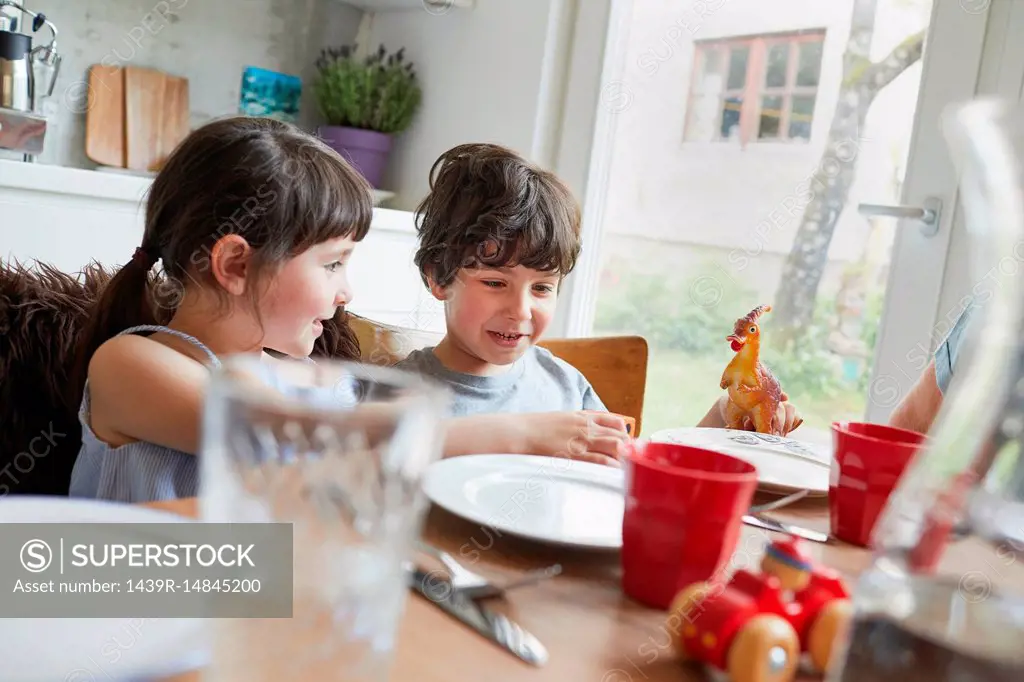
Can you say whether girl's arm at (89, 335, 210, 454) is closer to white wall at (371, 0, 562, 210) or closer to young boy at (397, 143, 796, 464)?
young boy at (397, 143, 796, 464)

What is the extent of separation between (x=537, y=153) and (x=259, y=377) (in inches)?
92.0

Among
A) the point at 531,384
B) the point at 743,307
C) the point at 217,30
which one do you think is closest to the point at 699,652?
the point at 531,384

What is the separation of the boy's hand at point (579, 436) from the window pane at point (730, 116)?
1663 millimetres

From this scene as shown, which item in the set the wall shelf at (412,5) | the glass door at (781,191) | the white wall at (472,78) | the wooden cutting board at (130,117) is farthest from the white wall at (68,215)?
the glass door at (781,191)

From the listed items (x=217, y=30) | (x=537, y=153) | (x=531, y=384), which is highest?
(x=217, y=30)

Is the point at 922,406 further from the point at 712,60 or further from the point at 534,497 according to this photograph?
the point at 712,60

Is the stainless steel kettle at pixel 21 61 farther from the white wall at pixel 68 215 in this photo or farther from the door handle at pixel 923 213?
the door handle at pixel 923 213

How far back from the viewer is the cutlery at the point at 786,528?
0.72 metres

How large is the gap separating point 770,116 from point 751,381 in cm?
140

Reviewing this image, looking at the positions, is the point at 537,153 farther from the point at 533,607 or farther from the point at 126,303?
the point at 533,607

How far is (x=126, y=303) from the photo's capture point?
1.17 metres

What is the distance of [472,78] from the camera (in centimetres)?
271

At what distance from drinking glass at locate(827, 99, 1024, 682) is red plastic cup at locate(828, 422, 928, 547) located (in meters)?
0.32

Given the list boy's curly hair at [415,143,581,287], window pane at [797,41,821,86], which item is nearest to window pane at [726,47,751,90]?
window pane at [797,41,821,86]
